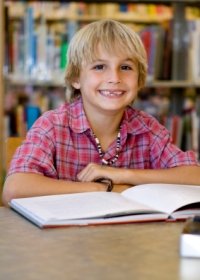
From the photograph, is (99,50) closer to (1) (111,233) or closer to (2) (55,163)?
(2) (55,163)

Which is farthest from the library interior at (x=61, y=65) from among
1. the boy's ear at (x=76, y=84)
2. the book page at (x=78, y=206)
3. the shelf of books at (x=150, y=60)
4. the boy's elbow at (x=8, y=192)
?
the book page at (x=78, y=206)

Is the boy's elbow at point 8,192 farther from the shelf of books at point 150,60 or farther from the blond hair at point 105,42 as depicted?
the shelf of books at point 150,60

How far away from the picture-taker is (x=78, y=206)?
1127 mm

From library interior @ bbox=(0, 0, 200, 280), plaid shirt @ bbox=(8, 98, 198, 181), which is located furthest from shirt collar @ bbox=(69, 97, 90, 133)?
library interior @ bbox=(0, 0, 200, 280)

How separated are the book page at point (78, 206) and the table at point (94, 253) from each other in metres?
0.03

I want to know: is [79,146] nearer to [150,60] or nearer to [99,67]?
[99,67]

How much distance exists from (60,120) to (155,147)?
0.89ft

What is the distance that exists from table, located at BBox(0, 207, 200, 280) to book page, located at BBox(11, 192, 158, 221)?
28mm

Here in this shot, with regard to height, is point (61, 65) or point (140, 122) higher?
point (61, 65)

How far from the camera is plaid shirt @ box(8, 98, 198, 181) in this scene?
58.8 inches

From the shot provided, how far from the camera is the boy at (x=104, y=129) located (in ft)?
4.90

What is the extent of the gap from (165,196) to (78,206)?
0.17m

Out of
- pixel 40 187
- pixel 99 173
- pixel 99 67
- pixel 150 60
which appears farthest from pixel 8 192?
pixel 150 60

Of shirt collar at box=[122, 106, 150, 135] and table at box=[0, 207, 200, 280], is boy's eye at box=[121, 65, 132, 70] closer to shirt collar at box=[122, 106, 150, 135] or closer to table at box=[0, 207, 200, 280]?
shirt collar at box=[122, 106, 150, 135]
